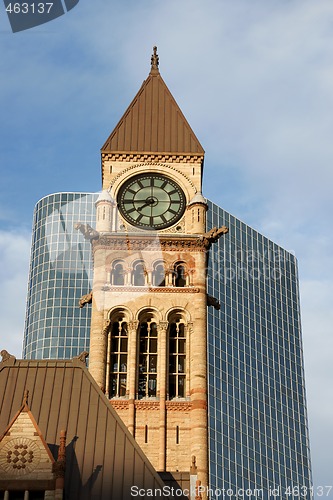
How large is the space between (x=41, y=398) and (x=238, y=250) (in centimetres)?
10614

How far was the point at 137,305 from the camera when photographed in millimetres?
63562

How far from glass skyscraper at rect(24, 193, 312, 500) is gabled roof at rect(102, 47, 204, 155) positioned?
69080 mm

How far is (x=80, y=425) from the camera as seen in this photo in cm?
5459

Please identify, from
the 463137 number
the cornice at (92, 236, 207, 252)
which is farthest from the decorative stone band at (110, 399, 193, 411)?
the 463137 number

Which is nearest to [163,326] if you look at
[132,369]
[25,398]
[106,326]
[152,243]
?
[132,369]

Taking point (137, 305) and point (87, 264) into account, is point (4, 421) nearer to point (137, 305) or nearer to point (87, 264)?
point (137, 305)

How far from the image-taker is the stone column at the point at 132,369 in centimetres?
6012

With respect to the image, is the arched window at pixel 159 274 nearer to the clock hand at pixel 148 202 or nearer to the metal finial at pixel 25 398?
the clock hand at pixel 148 202

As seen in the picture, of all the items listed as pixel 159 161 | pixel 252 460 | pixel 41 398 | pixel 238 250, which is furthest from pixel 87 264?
pixel 41 398

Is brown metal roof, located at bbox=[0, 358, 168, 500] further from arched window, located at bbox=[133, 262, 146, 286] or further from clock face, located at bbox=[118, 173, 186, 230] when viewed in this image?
clock face, located at bbox=[118, 173, 186, 230]

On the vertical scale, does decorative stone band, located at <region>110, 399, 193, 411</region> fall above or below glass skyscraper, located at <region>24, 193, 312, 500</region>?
below

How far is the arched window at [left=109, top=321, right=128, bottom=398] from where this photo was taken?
61.8 metres

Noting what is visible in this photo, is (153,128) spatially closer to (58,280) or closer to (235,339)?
(58,280)

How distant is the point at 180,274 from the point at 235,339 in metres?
85.9
